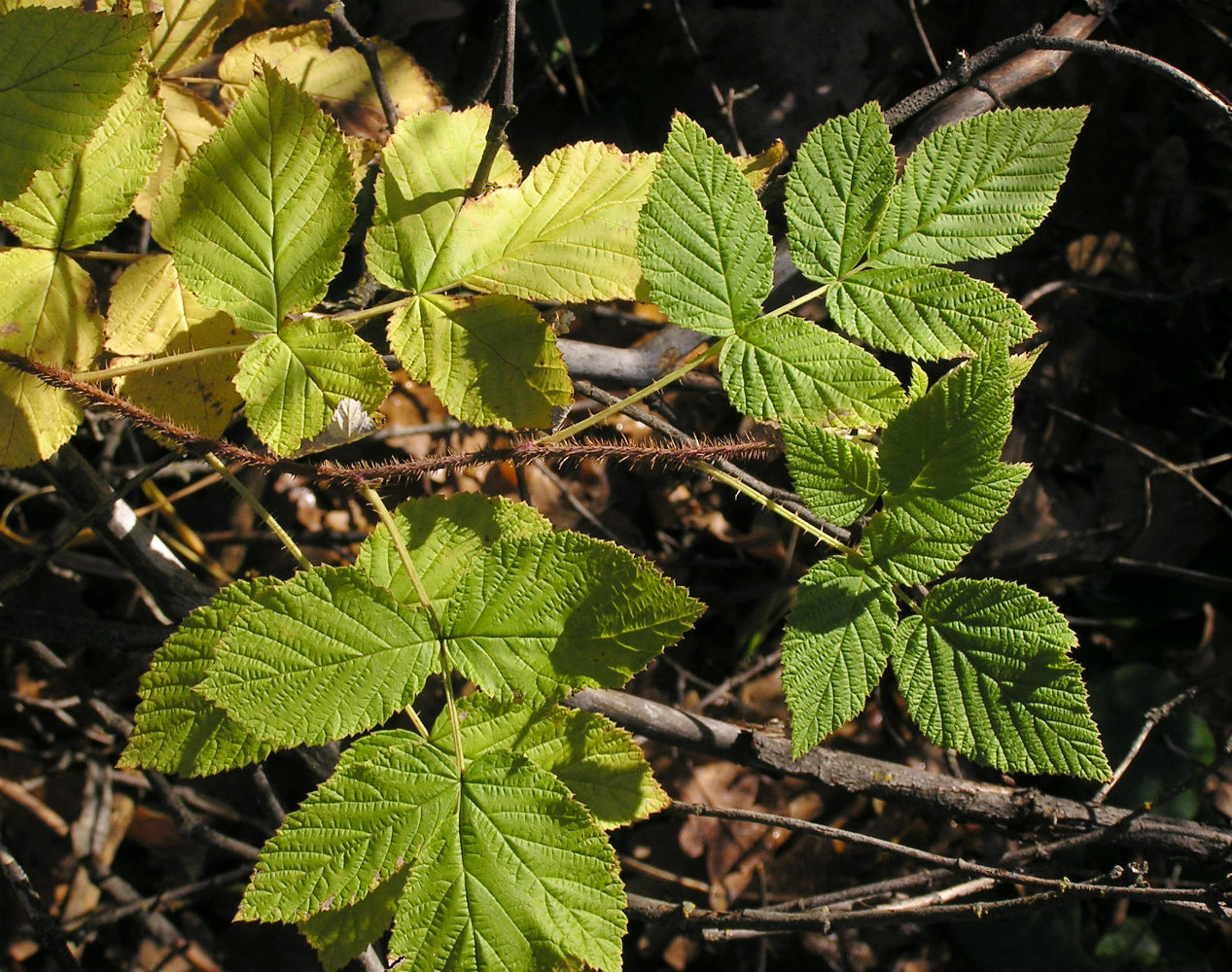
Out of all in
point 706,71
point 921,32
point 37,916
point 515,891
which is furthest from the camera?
point 706,71

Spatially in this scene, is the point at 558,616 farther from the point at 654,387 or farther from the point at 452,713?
the point at 654,387

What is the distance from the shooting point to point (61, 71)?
1.20 metres

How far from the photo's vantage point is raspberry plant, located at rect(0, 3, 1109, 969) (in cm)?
116

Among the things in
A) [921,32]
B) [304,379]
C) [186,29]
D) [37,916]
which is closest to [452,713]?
[304,379]

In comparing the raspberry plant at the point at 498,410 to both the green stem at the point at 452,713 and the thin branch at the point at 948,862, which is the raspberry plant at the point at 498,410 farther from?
the thin branch at the point at 948,862

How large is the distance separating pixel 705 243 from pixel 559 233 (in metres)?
0.24

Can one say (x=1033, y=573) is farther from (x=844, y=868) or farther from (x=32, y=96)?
(x=32, y=96)

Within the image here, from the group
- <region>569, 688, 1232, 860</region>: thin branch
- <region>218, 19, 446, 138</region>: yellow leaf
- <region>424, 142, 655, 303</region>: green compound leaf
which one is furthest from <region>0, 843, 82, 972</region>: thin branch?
<region>218, 19, 446, 138</region>: yellow leaf

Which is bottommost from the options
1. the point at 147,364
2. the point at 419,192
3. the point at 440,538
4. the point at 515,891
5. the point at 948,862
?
the point at 948,862

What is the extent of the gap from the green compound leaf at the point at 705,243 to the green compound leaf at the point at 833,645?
411mm

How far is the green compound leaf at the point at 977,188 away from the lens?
1.25 meters

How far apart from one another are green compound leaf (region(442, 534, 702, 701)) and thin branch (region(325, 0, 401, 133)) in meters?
0.86

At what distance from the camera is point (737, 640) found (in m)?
2.50

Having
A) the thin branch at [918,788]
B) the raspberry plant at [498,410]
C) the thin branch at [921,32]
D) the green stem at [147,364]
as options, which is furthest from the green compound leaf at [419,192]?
the thin branch at [921,32]
